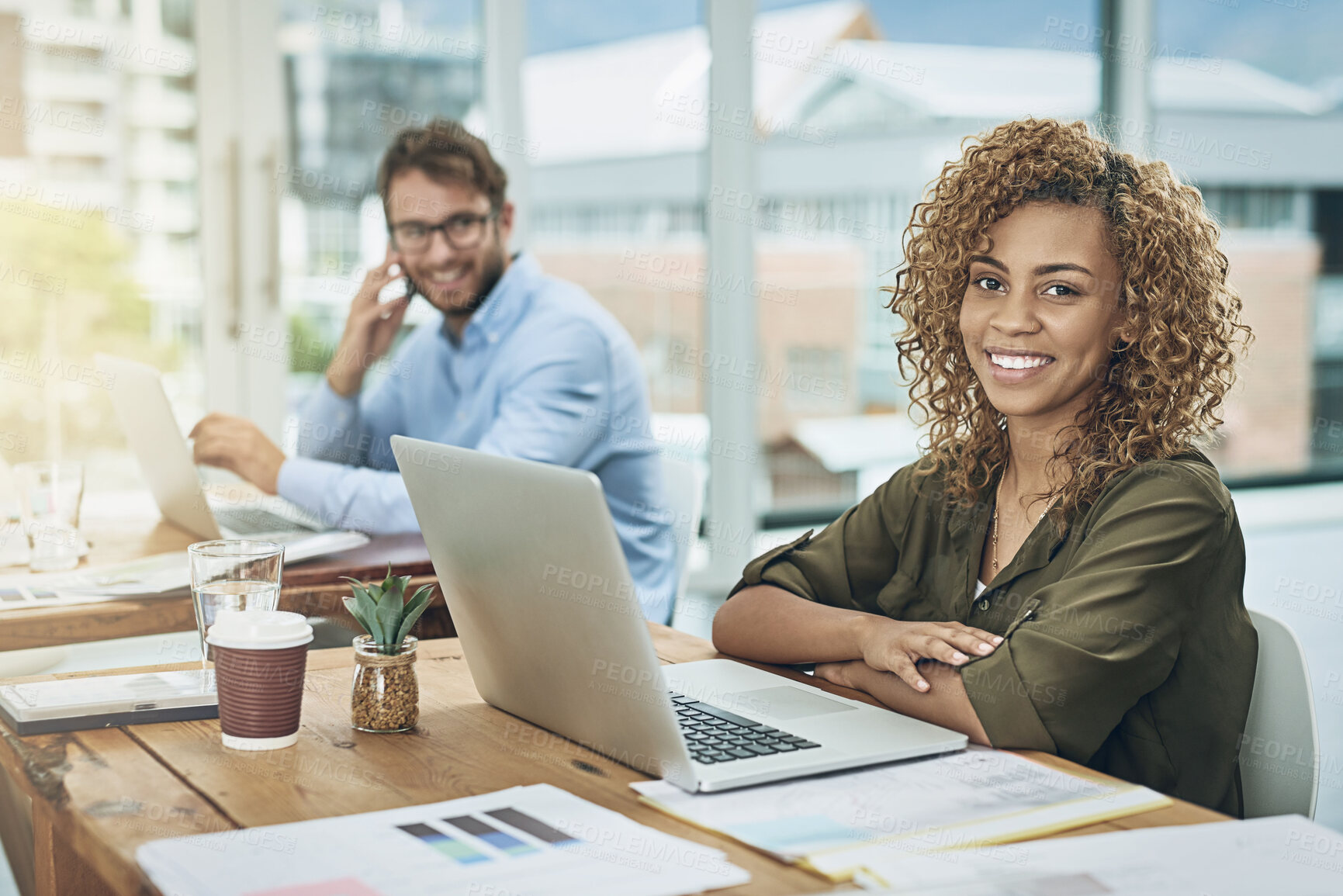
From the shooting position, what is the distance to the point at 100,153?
3398mm

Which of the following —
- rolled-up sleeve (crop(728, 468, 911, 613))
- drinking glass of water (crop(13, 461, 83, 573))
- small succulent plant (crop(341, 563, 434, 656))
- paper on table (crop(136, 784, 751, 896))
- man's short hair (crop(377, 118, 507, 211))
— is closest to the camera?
paper on table (crop(136, 784, 751, 896))

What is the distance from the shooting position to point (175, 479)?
2.11 metres

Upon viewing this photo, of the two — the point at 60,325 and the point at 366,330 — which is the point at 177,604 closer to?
the point at 366,330

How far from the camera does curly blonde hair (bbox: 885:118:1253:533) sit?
1.40m

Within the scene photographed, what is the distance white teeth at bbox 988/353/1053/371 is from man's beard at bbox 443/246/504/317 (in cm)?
136

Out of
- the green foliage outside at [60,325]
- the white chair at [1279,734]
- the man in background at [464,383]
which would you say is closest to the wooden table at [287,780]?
the white chair at [1279,734]

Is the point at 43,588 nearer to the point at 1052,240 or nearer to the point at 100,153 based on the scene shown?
the point at 1052,240

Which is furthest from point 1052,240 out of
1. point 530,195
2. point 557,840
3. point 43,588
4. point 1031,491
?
point 530,195

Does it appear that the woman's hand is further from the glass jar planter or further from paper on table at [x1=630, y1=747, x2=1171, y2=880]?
the glass jar planter

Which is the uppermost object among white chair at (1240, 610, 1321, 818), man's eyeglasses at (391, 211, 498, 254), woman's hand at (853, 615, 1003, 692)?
man's eyeglasses at (391, 211, 498, 254)

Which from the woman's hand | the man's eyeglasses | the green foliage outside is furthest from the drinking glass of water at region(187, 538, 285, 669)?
the green foliage outside

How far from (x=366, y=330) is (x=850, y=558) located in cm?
148

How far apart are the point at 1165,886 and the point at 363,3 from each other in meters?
3.42

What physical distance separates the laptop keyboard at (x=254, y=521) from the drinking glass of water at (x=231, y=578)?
87cm
